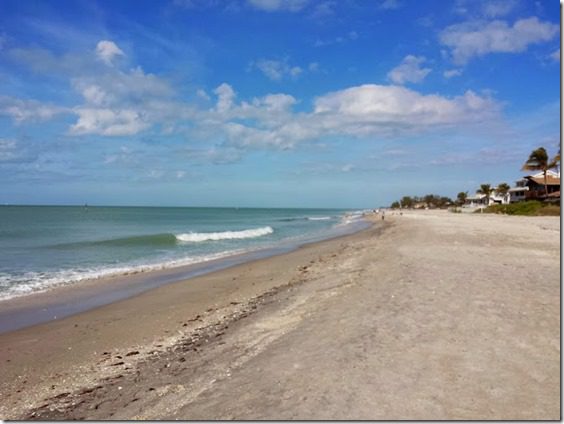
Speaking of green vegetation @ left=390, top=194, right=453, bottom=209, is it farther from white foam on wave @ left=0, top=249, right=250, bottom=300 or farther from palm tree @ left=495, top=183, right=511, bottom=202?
white foam on wave @ left=0, top=249, right=250, bottom=300

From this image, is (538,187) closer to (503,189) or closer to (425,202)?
(503,189)

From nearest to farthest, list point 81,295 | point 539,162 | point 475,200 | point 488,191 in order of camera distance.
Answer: point 81,295, point 539,162, point 488,191, point 475,200

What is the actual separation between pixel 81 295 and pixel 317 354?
1032 centimetres

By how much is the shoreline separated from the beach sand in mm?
813

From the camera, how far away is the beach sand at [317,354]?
14.6ft

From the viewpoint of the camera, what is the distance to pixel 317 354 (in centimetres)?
581

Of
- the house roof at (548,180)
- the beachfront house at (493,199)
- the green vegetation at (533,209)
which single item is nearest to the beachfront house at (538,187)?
the house roof at (548,180)

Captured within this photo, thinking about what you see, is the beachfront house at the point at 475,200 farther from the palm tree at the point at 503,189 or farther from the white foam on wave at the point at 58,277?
the white foam on wave at the point at 58,277

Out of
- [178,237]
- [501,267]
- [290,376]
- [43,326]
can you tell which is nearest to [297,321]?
[290,376]

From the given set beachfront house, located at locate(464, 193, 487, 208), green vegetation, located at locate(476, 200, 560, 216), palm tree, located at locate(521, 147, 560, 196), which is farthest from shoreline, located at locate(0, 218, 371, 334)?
beachfront house, located at locate(464, 193, 487, 208)

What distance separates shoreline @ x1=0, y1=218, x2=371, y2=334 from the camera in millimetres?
10766

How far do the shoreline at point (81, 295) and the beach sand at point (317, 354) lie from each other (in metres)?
0.81

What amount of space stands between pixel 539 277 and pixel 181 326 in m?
9.03

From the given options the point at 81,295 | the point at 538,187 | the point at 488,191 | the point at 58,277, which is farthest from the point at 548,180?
the point at 81,295
